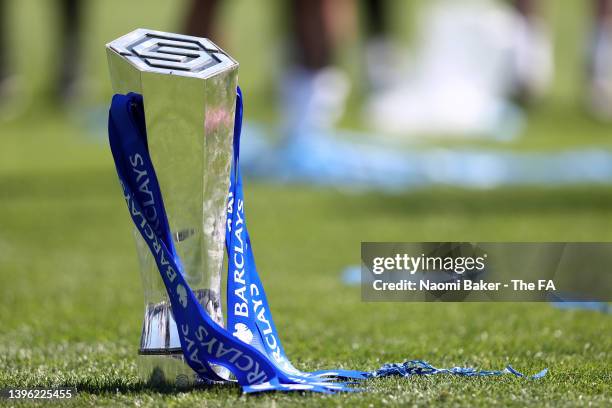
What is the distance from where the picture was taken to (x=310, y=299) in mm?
3988

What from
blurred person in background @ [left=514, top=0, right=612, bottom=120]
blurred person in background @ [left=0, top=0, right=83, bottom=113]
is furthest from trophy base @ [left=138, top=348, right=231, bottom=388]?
blurred person in background @ [left=0, top=0, right=83, bottom=113]

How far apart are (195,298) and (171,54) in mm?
480

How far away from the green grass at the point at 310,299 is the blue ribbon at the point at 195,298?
0.21 ft

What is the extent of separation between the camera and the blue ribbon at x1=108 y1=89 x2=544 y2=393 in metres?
2.29

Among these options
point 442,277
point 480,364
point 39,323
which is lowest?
point 39,323

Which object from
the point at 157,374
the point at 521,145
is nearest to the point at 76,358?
the point at 157,374

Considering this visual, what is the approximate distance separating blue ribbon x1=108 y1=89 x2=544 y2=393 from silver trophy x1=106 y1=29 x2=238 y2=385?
0.09ft

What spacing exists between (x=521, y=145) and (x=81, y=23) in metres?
4.67

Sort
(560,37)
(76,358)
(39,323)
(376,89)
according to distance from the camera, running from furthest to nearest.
Result: (560,37) → (376,89) → (39,323) → (76,358)

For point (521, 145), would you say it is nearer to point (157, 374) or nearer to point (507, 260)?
point (507, 260)

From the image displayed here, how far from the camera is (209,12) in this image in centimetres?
726

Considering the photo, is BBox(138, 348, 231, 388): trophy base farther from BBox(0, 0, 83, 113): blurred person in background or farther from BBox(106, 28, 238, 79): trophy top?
BBox(0, 0, 83, 113): blurred person in background

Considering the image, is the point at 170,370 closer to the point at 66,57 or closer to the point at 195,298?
the point at 195,298

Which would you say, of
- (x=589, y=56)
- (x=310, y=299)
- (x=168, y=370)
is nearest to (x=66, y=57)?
(x=589, y=56)
